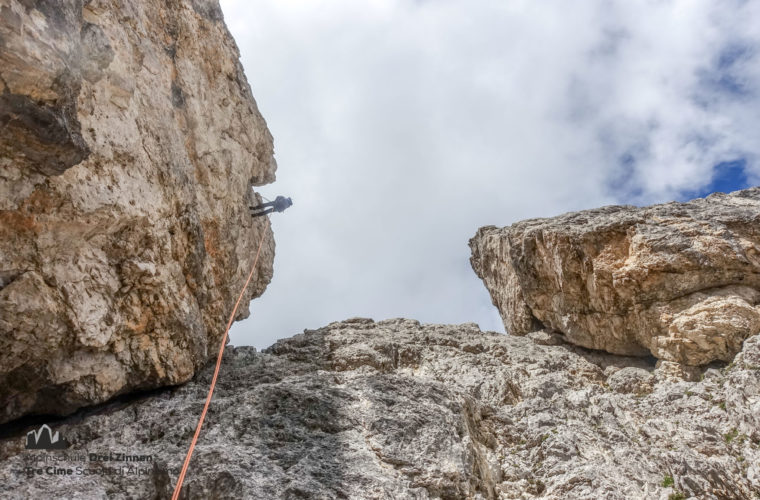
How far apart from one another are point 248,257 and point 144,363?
23.3ft

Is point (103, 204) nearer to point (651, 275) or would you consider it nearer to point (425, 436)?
point (425, 436)

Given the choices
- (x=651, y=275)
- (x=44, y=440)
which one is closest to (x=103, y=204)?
(x=44, y=440)

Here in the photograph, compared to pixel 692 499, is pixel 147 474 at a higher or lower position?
lower

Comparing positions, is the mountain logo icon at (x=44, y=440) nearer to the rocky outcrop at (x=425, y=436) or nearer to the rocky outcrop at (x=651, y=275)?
the rocky outcrop at (x=425, y=436)

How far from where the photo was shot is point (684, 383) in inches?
495

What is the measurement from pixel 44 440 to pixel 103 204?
4868mm

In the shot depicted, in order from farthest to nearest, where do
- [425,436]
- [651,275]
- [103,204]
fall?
[651,275] < [425,436] < [103,204]

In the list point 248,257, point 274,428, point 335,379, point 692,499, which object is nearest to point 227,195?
point 248,257

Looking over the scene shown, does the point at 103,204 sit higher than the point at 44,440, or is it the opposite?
the point at 103,204

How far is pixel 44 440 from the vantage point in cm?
912

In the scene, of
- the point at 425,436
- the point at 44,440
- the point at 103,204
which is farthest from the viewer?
the point at 425,436

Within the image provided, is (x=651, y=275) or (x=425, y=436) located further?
(x=651, y=275)

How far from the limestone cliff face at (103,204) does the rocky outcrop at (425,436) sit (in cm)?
137

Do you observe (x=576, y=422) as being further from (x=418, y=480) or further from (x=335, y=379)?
(x=335, y=379)
